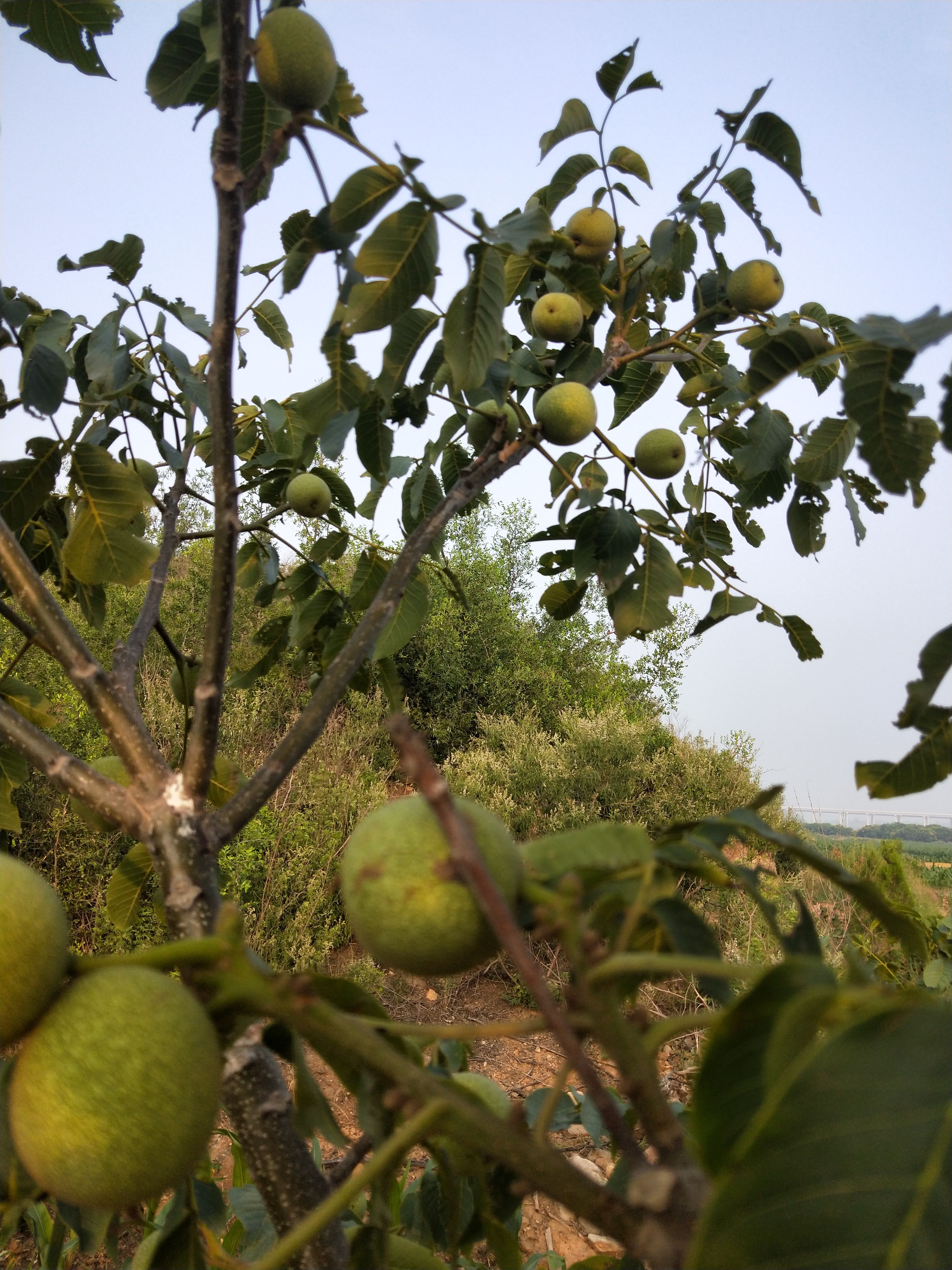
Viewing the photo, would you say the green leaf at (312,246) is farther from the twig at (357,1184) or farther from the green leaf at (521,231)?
the twig at (357,1184)

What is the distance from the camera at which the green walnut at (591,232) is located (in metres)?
1.78

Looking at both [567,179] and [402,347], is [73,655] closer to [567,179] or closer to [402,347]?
[402,347]

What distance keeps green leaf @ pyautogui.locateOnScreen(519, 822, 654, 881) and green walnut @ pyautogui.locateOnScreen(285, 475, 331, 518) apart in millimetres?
1607

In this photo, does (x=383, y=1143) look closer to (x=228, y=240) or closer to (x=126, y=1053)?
(x=126, y=1053)

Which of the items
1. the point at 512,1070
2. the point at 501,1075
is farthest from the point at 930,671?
the point at 512,1070

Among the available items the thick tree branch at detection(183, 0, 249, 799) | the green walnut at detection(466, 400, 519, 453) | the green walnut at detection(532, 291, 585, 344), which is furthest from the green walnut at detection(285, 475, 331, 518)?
the thick tree branch at detection(183, 0, 249, 799)

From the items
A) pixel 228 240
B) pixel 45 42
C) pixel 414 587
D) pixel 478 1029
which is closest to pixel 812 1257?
pixel 478 1029

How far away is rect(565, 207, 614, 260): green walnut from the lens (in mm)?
1783

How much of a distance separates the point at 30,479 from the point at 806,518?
1.50 m

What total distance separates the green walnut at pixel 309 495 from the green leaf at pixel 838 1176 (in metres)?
1.89

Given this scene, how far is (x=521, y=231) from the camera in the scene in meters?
1.07

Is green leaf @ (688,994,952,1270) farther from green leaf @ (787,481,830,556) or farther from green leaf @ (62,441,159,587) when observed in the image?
green leaf @ (787,481,830,556)

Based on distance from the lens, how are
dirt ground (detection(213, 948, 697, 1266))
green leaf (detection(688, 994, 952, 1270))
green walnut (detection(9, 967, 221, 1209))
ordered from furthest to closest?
1. dirt ground (detection(213, 948, 697, 1266))
2. green walnut (detection(9, 967, 221, 1209))
3. green leaf (detection(688, 994, 952, 1270))

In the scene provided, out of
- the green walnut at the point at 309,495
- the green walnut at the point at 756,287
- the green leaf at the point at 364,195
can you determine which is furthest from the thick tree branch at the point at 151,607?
the green walnut at the point at 756,287
